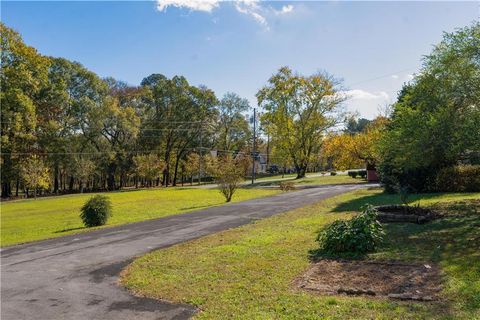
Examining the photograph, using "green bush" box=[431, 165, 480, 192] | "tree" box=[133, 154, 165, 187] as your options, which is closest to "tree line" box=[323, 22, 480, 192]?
"green bush" box=[431, 165, 480, 192]

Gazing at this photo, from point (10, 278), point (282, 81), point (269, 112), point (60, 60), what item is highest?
point (60, 60)

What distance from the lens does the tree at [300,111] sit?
50375mm

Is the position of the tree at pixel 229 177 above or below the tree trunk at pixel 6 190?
above

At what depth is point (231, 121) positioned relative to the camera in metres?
79.0

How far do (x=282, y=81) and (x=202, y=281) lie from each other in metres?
46.9

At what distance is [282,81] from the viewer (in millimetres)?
51969

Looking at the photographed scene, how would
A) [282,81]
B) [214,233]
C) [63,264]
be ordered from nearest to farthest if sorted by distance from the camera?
1. [63,264]
2. [214,233]
3. [282,81]

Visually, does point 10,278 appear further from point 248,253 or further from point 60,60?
point 60,60

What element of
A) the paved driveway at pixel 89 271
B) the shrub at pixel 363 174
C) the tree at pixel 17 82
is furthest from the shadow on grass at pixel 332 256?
the tree at pixel 17 82

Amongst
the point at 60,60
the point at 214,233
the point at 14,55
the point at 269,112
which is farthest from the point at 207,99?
the point at 214,233

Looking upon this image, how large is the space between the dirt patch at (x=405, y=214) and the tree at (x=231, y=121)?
209 feet

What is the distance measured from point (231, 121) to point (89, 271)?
232 feet

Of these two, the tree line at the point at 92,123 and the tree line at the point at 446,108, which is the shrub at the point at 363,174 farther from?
the tree line at the point at 446,108

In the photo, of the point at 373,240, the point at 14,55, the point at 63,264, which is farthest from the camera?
the point at 14,55
